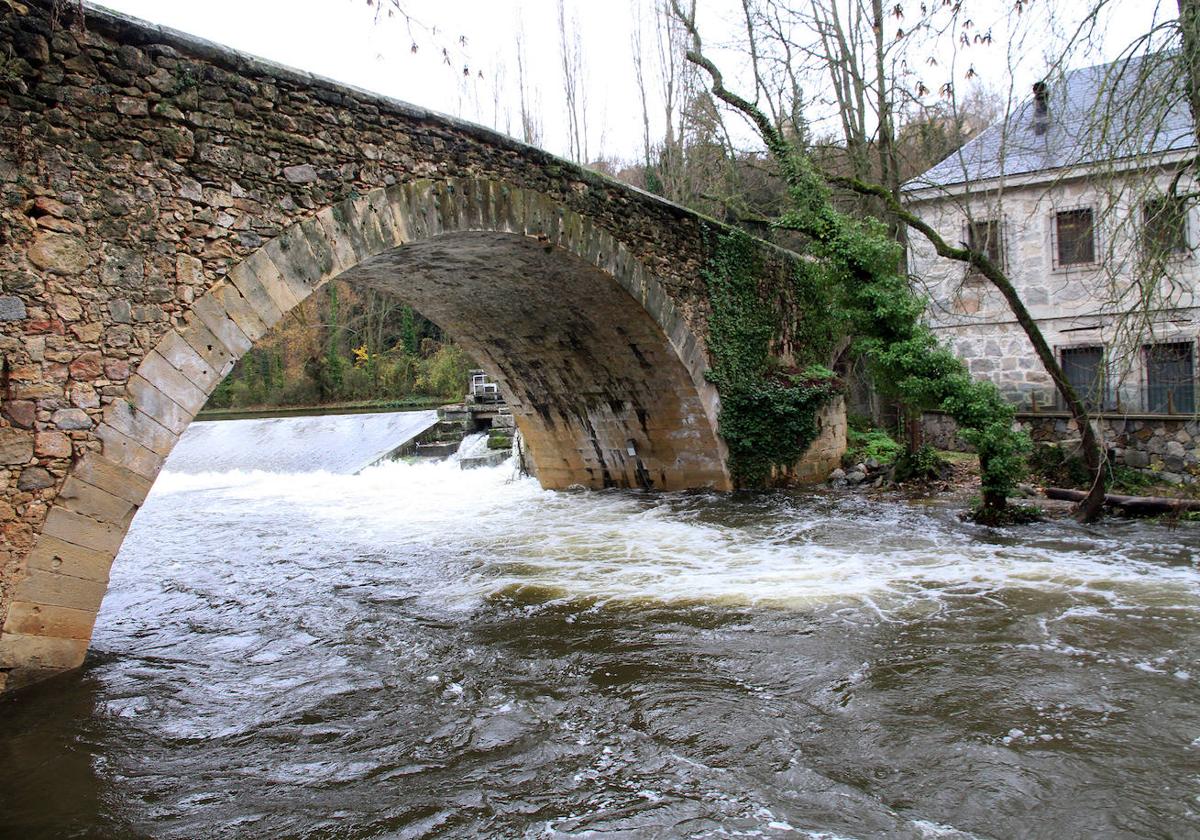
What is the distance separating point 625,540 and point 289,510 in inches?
216

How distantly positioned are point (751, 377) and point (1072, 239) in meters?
6.06

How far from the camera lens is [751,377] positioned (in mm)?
11109

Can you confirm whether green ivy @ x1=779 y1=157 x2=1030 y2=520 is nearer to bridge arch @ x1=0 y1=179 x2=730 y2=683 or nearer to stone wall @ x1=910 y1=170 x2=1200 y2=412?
bridge arch @ x1=0 y1=179 x2=730 y2=683

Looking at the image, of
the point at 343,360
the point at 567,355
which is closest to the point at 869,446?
the point at 567,355

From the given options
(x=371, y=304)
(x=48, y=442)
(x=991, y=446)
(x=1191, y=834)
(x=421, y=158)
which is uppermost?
(x=371, y=304)

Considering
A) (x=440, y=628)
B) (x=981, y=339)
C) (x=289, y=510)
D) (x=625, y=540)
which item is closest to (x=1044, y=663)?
(x=440, y=628)

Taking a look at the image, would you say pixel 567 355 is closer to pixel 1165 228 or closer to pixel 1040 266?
pixel 1165 228

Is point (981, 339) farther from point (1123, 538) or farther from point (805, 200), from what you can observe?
point (1123, 538)

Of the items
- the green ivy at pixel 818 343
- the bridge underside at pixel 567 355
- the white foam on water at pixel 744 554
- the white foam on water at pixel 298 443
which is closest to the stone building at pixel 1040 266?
the green ivy at pixel 818 343

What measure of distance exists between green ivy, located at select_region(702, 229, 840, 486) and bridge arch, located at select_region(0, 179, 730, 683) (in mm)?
339

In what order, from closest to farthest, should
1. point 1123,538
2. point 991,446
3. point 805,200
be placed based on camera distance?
point 1123,538
point 991,446
point 805,200

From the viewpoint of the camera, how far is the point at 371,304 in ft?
98.9

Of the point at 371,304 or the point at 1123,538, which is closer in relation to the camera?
the point at 1123,538

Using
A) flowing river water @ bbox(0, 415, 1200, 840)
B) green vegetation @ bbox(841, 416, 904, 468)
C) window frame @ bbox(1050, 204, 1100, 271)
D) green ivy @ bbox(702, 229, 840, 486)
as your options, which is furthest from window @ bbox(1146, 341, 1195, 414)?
flowing river water @ bbox(0, 415, 1200, 840)
